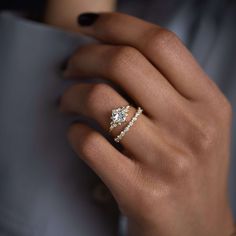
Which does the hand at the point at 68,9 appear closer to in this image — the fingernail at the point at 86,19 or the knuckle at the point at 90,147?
the fingernail at the point at 86,19

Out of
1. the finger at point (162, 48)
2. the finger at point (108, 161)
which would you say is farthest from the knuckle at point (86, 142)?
the finger at point (162, 48)

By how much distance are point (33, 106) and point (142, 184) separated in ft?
0.64

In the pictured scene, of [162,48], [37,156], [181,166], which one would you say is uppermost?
[162,48]

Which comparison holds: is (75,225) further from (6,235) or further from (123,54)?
(123,54)

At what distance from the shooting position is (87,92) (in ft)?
1.60

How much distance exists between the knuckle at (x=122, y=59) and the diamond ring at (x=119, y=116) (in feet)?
0.15

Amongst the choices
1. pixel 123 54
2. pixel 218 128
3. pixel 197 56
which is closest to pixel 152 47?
pixel 123 54

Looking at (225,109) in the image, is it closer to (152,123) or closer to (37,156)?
(152,123)

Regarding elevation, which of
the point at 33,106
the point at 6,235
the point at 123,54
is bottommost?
the point at 6,235

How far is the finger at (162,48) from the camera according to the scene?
0.47 m

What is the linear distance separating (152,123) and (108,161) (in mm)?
70

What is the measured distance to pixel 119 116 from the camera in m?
0.46

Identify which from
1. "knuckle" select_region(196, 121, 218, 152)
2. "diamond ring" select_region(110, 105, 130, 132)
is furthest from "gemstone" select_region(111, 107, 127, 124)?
"knuckle" select_region(196, 121, 218, 152)

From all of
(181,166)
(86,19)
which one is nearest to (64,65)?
(86,19)
